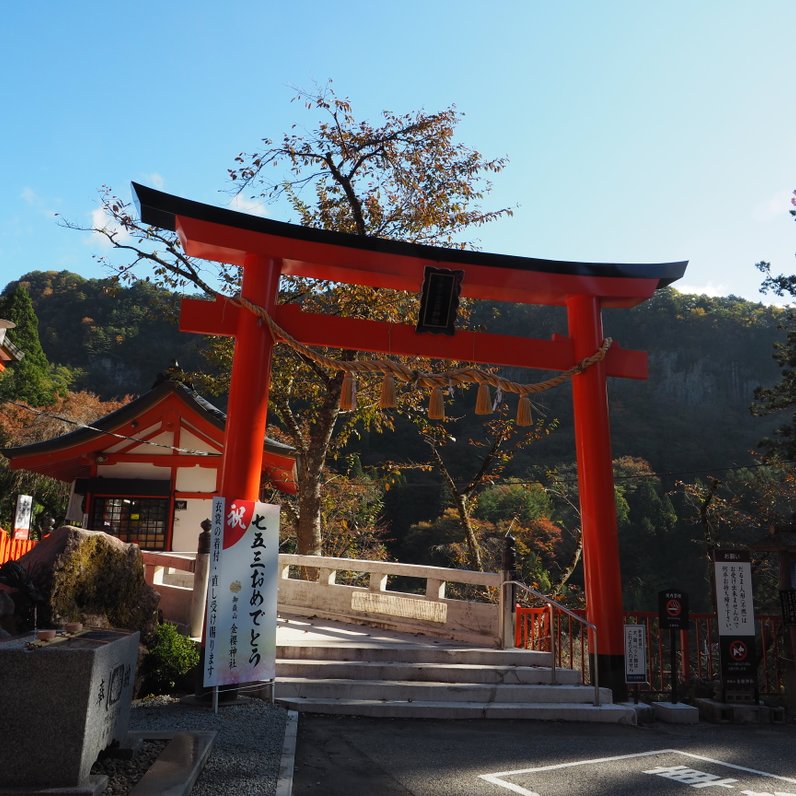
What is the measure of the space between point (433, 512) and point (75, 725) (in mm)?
37521

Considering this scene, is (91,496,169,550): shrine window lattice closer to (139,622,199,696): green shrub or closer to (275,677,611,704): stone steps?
(139,622,199,696): green shrub

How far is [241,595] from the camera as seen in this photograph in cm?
649

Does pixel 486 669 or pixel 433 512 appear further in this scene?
pixel 433 512

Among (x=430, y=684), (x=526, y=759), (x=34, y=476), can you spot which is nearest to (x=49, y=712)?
(x=526, y=759)

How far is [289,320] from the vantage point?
7863 mm

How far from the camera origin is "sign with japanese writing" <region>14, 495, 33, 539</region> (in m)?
13.8

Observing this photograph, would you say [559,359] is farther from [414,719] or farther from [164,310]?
[164,310]

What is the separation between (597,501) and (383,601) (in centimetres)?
396

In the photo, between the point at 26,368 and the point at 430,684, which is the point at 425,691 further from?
the point at 26,368

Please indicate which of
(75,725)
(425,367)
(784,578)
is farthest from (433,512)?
(75,725)

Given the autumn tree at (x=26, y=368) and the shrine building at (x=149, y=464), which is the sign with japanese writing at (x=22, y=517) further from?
the autumn tree at (x=26, y=368)

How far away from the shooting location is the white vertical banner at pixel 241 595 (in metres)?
6.27

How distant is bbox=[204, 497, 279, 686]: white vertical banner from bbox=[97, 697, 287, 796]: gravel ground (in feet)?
1.13

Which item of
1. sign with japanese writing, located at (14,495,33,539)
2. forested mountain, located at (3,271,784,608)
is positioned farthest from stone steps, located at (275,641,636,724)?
sign with japanese writing, located at (14,495,33,539)
